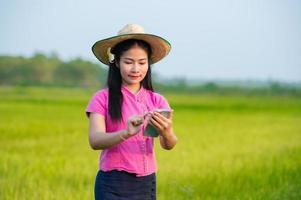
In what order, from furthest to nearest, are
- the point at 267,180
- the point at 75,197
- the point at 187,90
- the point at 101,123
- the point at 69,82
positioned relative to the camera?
1. the point at 69,82
2. the point at 187,90
3. the point at 267,180
4. the point at 75,197
5. the point at 101,123

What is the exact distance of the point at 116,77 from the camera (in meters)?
2.69

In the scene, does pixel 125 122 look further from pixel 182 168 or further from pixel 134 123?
pixel 182 168

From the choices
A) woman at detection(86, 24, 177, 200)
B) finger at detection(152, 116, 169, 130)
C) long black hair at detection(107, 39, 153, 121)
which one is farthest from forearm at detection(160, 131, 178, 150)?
long black hair at detection(107, 39, 153, 121)

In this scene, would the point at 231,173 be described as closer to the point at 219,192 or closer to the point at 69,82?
the point at 219,192

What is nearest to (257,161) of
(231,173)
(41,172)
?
(231,173)

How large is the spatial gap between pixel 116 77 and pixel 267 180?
409 centimetres

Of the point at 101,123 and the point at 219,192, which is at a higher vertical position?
the point at 101,123

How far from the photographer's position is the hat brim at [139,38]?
8.53 ft

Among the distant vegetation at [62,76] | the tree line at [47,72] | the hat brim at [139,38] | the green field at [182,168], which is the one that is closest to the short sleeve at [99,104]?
the hat brim at [139,38]

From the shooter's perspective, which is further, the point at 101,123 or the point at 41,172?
the point at 41,172

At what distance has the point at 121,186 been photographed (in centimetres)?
260

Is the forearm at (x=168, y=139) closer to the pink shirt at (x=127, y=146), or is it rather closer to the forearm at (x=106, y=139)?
the pink shirt at (x=127, y=146)

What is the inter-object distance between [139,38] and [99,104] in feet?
1.17

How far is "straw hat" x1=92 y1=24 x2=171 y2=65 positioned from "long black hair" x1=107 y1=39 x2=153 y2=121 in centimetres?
2
